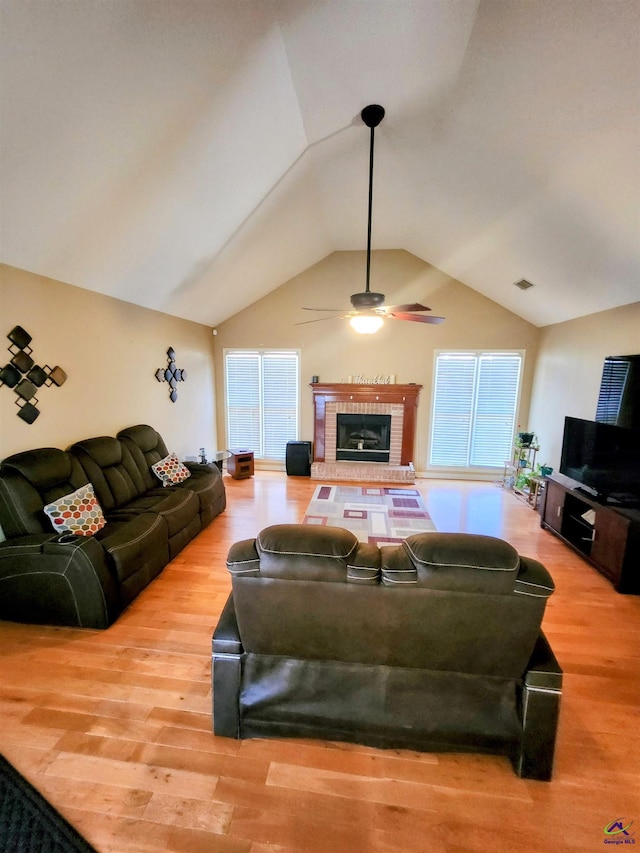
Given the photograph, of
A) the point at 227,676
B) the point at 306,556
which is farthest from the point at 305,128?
the point at 227,676

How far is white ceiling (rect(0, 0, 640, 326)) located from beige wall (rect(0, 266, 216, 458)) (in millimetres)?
231

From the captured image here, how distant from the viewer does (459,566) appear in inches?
54.4

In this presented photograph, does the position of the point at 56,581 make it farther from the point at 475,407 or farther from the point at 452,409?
the point at 475,407

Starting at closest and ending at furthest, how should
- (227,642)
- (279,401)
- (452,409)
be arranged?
(227,642)
(452,409)
(279,401)

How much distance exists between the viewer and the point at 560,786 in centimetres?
154

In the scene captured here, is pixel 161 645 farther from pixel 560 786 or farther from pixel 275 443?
pixel 275 443

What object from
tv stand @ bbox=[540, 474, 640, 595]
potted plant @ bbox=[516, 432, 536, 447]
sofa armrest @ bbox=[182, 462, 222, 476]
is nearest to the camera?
tv stand @ bbox=[540, 474, 640, 595]

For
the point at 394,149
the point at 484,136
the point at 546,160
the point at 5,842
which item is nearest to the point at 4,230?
the point at 394,149

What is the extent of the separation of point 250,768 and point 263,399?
533 cm

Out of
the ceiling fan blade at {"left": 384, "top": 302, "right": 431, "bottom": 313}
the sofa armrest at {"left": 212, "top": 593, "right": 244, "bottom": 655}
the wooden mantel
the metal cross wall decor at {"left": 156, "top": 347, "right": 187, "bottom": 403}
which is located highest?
the ceiling fan blade at {"left": 384, "top": 302, "right": 431, "bottom": 313}

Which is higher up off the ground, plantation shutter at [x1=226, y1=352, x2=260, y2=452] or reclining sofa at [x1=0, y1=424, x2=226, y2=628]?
plantation shutter at [x1=226, y1=352, x2=260, y2=452]

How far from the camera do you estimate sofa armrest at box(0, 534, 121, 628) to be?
7.78 ft

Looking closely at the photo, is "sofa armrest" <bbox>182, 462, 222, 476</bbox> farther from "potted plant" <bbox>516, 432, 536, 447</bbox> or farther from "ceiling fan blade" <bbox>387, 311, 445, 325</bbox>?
"potted plant" <bbox>516, 432, 536, 447</bbox>

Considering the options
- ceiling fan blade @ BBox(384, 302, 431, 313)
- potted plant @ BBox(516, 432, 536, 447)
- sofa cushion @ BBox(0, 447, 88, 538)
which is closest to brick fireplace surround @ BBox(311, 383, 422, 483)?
potted plant @ BBox(516, 432, 536, 447)
